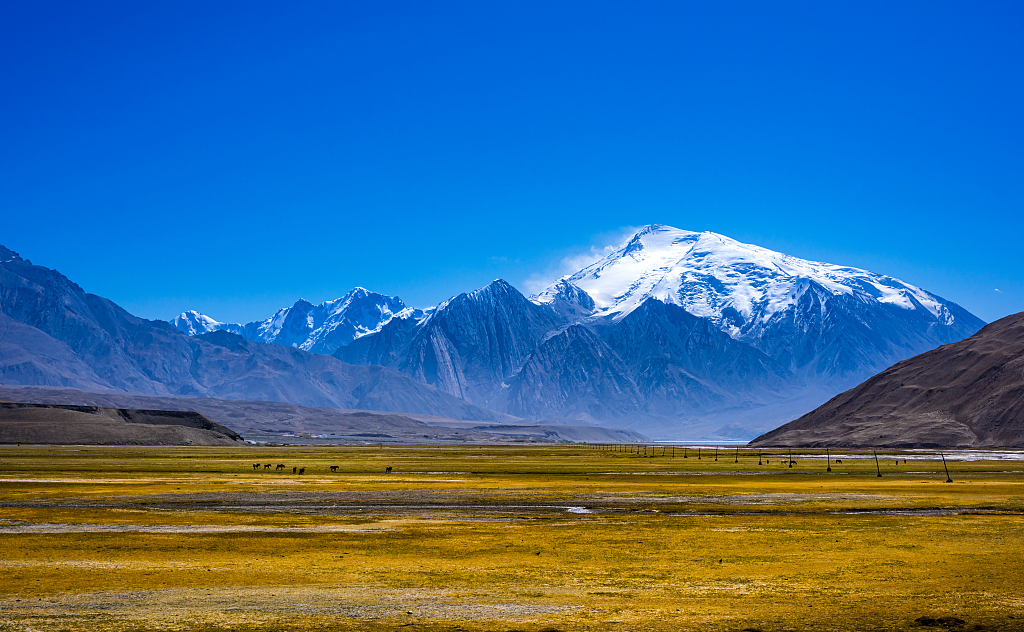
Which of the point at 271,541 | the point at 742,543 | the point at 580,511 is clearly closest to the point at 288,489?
the point at 580,511

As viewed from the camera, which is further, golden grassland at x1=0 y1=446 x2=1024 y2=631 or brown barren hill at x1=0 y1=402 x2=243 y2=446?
brown barren hill at x1=0 y1=402 x2=243 y2=446

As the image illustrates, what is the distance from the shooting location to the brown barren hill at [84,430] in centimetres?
16900

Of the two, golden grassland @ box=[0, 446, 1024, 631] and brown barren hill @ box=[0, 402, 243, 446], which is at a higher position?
brown barren hill @ box=[0, 402, 243, 446]

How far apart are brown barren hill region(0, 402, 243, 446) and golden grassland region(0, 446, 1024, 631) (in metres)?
126

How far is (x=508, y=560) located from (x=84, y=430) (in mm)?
169857

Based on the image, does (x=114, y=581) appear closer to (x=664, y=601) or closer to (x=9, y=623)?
(x=9, y=623)

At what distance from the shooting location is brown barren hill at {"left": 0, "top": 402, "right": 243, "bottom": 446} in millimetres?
169000

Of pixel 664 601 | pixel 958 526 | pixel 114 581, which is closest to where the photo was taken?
pixel 664 601

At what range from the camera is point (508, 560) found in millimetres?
28047

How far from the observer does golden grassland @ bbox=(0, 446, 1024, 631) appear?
19719 millimetres

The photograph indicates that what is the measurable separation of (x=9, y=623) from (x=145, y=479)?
55.7m

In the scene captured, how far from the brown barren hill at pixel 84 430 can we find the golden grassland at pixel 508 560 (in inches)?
4954

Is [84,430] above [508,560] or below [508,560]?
above

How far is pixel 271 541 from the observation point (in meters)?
32.8
